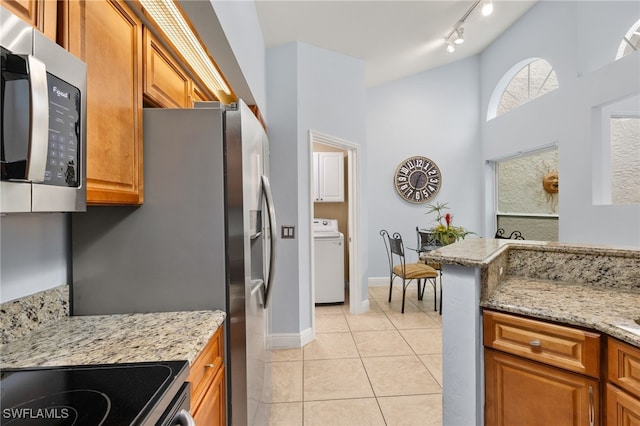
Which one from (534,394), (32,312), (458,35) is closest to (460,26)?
(458,35)

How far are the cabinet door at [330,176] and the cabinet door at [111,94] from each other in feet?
10.6

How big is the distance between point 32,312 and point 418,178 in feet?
16.2

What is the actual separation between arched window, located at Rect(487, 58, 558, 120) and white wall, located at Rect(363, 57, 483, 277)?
1.35ft

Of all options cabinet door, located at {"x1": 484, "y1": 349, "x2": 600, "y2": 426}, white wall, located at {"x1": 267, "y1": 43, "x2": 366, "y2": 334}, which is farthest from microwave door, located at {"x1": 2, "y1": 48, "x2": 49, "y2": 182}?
white wall, located at {"x1": 267, "y1": 43, "x2": 366, "y2": 334}

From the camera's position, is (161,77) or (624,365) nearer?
(624,365)

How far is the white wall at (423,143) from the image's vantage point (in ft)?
16.7

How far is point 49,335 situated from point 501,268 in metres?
2.00

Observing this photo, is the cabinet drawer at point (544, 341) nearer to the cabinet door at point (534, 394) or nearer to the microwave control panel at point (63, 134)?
the cabinet door at point (534, 394)

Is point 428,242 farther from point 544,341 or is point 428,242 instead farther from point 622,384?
point 622,384

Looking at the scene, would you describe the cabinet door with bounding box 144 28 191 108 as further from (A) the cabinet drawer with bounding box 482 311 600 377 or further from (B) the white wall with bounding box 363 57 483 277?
(B) the white wall with bounding box 363 57 483 277

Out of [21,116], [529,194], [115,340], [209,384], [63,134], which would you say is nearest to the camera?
[21,116]

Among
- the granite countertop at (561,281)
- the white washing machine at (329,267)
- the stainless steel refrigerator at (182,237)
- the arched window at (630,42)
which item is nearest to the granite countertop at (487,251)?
the granite countertop at (561,281)

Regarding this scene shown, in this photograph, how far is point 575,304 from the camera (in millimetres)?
1297

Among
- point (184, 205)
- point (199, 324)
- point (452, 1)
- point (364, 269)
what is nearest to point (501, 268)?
point (199, 324)
